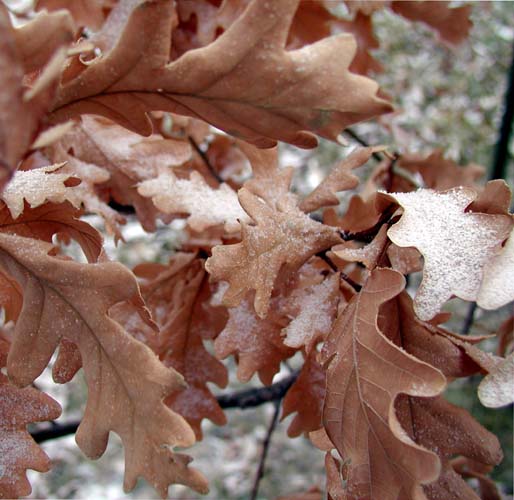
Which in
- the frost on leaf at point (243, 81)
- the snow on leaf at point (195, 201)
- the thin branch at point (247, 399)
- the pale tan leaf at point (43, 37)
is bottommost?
the thin branch at point (247, 399)

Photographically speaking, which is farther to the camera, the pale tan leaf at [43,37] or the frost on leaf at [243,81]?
the frost on leaf at [243,81]

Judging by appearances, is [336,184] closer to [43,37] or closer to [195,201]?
[195,201]

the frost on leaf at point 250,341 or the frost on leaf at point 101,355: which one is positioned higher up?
the frost on leaf at point 101,355

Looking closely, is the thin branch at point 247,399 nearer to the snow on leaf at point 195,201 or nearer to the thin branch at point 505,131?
the snow on leaf at point 195,201

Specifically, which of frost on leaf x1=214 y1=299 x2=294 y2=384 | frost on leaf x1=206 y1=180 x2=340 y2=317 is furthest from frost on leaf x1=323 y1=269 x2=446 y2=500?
frost on leaf x1=214 y1=299 x2=294 y2=384

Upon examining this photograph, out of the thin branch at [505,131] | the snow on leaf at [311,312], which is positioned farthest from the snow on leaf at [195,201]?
the thin branch at [505,131]

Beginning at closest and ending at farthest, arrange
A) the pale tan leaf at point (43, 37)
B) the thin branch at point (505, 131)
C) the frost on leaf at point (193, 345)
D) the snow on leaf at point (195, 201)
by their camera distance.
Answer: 1. the pale tan leaf at point (43, 37)
2. the snow on leaf at point (195, 201)
3. the frost on leaf at point (193, 345)
4. the thin branch at point (505, 131)

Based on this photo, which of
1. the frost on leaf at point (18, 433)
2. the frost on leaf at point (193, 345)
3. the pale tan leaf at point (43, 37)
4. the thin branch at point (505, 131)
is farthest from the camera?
the thin branch at point (505, 131)
